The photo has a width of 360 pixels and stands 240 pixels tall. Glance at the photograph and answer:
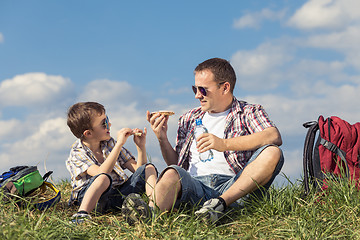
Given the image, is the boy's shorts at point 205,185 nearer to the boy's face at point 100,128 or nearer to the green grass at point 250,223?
the green grass at point 250,223

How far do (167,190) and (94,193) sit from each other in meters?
0.97

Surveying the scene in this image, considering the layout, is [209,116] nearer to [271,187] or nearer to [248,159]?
[248,159]

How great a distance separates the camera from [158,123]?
219 inches

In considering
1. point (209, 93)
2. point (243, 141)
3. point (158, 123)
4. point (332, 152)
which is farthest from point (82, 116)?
point (332, 152)

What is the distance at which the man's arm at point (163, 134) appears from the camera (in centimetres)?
555

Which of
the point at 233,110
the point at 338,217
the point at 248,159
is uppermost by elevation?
the point at 233,110

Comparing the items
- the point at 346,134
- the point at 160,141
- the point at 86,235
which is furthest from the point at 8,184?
the point at 346,134

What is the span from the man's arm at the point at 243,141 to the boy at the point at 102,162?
964 millimetres

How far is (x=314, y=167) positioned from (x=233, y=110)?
4.20 ft

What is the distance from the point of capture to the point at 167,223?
168 inches

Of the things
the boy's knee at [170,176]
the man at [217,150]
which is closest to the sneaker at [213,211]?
the man at [217,150]

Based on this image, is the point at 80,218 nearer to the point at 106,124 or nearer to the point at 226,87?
the point at 106,124

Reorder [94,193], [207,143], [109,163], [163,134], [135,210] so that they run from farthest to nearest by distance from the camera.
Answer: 1. [163,134]
2. [109,163]
3. [94,193]
4. [207,143]
5. [135,210]

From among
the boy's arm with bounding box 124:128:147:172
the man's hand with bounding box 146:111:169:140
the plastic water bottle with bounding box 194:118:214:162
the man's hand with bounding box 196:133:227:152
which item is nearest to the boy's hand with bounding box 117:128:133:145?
the boy's arm with bounding box 124:128:147:172
